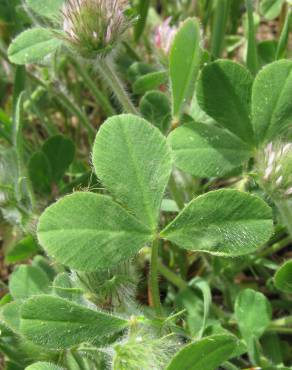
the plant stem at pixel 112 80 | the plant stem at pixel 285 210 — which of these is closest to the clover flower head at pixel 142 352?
the plant stem at pixel 285 210

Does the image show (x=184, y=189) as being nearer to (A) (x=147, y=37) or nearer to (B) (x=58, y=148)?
(B) (x=58, y=148)

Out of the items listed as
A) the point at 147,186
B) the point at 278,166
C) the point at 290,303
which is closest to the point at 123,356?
the point at 147,186

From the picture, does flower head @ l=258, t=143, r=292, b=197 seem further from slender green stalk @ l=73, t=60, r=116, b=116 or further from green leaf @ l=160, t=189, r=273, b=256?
slender green stalk @ l=73, t=60, r=116, b=116

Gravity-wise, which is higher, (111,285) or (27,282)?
(111,285)

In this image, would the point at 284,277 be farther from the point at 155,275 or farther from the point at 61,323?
the point at 61,323

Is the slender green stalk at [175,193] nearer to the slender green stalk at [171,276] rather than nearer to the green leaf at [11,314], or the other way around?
the slender green stalk at [171,276]

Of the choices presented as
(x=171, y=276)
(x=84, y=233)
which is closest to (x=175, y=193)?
(x=171, y=276)
